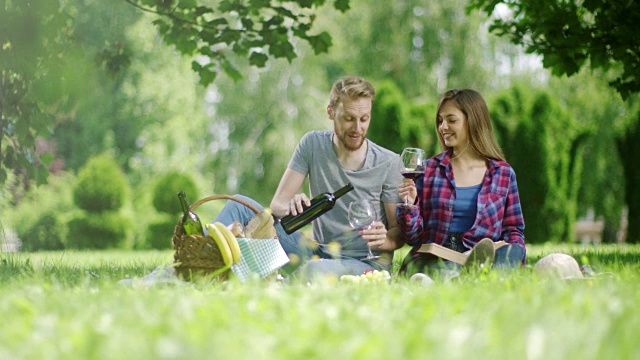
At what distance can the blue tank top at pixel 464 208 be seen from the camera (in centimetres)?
504

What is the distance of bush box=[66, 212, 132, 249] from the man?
10.3 meters

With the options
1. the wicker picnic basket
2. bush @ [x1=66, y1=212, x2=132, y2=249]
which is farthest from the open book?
bush @ [x1=66, y1=212, x2=132, y2=249]

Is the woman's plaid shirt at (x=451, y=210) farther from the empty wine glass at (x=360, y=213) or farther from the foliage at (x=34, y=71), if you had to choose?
the foliage at (x=34, y=71)

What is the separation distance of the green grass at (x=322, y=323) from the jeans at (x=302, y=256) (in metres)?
1.32

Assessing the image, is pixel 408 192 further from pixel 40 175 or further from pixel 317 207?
pixel 40 175

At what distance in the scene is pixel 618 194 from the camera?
679 inches

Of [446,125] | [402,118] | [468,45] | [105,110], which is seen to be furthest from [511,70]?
[446,125]

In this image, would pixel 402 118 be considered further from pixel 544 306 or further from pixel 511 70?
pixel 544 306

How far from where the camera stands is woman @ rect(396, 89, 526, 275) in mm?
4949

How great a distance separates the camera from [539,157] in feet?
43.1

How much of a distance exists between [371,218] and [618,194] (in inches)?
546

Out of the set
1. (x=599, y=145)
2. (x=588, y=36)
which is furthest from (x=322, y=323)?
(x=599, y=145)

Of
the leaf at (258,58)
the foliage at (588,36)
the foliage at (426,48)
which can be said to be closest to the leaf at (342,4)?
the leaf at (258,58)

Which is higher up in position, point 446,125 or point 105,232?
point 446,125
